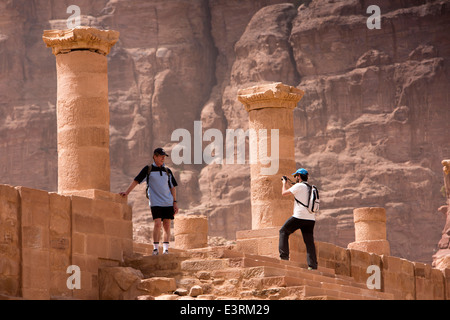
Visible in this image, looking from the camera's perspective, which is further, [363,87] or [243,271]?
[363,87]

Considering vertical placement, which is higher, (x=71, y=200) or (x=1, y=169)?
(x=1, y=169)

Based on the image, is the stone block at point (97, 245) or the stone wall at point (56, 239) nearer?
the stone wall at point (56, 239)

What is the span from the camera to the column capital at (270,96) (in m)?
18.7

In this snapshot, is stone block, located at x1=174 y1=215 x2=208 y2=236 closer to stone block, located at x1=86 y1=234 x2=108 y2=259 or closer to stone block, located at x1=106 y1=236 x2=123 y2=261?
stone block, located at x1=106 y1=236 x2=123 y2=261

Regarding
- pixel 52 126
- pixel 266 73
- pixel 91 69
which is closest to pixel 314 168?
pixel 266 73

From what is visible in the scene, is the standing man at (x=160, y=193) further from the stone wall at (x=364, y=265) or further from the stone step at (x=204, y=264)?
the stone wall at (x=364, y=265)

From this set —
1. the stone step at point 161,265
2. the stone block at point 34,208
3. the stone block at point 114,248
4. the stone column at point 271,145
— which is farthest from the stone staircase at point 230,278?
the stone column at point 271,145

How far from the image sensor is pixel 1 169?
194 ft

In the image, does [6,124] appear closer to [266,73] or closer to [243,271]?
[266,73]

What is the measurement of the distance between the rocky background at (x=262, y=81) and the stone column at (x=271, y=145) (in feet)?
114

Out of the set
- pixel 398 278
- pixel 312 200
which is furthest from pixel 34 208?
pixel 398 278

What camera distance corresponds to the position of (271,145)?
62.3 feet

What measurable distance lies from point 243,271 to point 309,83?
46780mm

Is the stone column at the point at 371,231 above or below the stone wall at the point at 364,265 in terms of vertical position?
above
